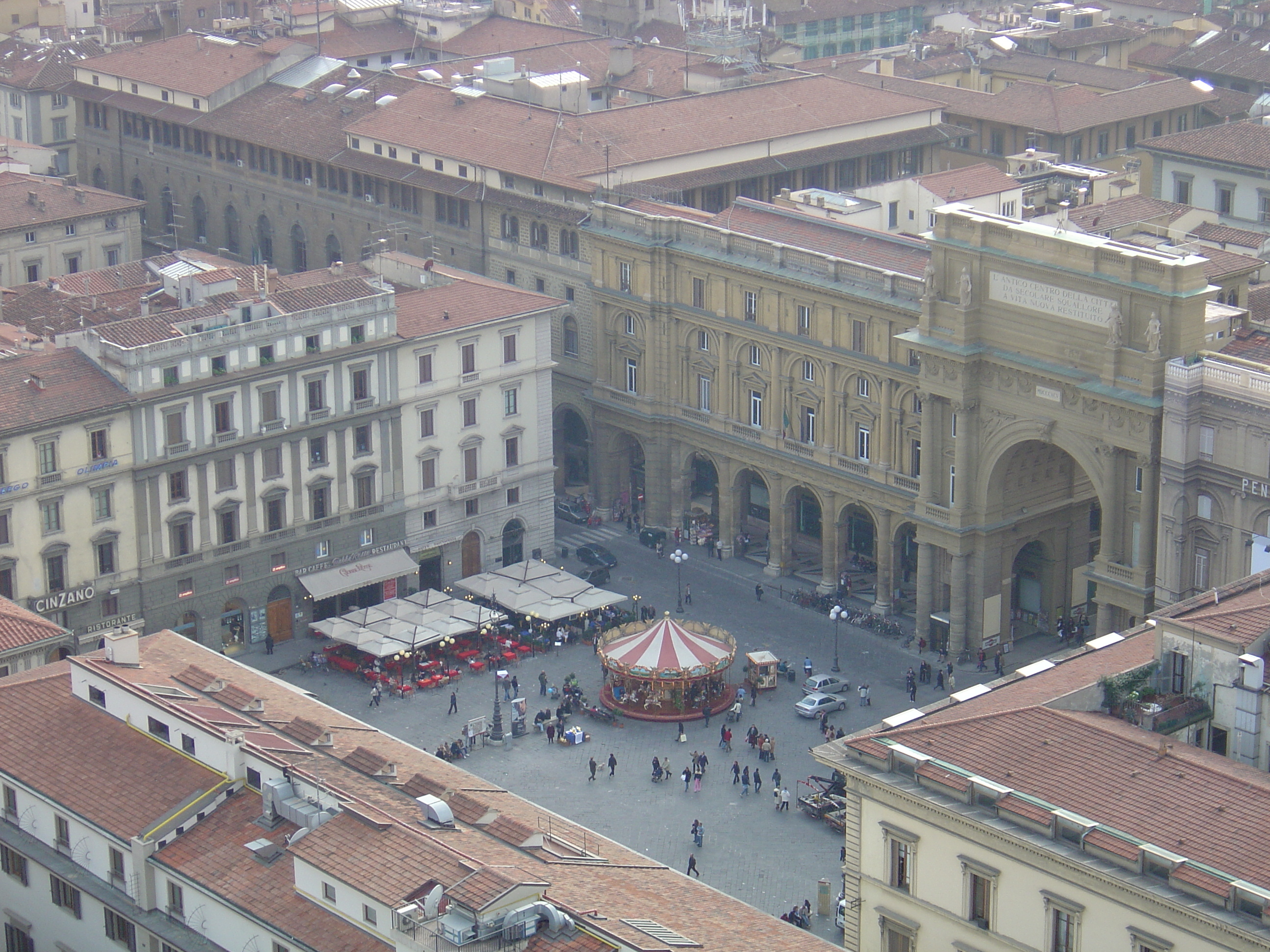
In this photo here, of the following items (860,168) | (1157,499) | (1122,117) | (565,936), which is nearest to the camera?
(565,936)

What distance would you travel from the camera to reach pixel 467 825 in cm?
7294

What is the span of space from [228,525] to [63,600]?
32.8ft

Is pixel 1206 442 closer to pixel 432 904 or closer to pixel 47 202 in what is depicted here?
pixel 432 904

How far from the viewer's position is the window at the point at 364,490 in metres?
123

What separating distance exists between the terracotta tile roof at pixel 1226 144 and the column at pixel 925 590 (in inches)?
1650

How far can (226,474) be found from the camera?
11756 centimetres

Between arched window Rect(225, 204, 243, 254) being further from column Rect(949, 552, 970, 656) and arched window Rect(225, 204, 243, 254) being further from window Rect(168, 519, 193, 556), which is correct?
column Rect(949, 552, 970, 656)

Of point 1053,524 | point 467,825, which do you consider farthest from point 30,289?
point 467,825

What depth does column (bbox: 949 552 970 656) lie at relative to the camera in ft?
389

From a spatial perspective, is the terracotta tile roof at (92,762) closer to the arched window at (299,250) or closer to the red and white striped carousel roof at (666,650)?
the red and white striped carousel roof at (666,650)

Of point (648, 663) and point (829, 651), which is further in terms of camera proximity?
point (829, 651)

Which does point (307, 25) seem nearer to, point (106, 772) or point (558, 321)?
point (558, 321)

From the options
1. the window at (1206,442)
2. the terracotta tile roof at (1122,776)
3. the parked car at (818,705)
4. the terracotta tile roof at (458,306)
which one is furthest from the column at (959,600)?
the terracotta tile roof at (1122,776)

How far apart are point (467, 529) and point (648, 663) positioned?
784 inches
